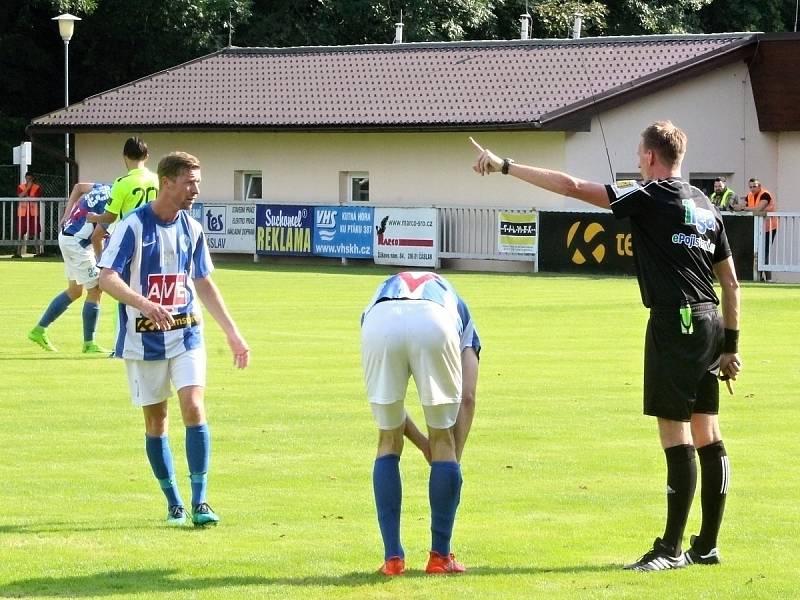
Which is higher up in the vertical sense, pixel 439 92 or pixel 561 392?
pixel 439 92

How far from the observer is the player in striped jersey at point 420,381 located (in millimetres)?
6773

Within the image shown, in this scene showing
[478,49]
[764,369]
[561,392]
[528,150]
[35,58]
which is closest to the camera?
[561,392]

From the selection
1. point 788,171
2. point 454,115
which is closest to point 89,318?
point 454,115

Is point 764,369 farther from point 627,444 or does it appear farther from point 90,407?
Answer: point 90,407

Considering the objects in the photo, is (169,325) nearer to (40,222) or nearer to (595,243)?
(595,243)

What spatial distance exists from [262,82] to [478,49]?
5.52 m

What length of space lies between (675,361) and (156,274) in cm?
273

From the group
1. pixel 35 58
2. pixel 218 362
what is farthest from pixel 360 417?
pixel 35 58

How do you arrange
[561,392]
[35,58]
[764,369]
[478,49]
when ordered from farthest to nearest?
[35,58]
[478,49]
[764,369]
[561,392]

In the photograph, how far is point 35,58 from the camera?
157 ft

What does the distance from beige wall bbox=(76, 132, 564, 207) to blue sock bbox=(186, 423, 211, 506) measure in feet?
88.1

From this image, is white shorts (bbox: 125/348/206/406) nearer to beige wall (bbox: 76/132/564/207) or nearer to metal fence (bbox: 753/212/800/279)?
metal fence (bbox: 753/212/800/279)

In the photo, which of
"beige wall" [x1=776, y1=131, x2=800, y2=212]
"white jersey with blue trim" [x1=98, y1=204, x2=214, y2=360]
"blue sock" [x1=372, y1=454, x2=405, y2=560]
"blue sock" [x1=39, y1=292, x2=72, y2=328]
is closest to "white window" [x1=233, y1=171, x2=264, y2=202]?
"beige wall" [x1=776, y1=131, x2=800, y2=212]

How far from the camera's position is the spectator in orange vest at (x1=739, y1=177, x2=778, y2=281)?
2864 centimetres
